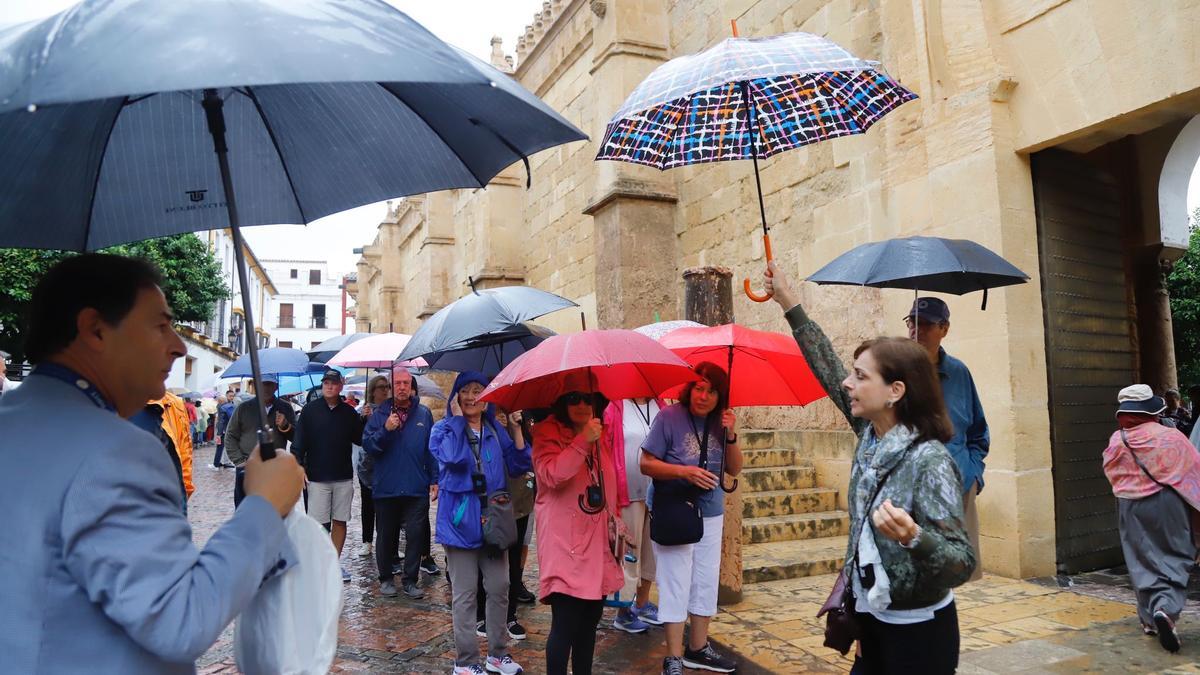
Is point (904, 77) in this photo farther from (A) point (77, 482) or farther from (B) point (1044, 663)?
(A) point (77, 482)

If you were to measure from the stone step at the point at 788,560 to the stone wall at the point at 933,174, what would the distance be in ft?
4.15

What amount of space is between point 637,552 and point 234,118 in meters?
4.17

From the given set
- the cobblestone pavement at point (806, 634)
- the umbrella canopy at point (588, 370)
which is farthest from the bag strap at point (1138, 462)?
the umbrella canopy at point (588, 370)

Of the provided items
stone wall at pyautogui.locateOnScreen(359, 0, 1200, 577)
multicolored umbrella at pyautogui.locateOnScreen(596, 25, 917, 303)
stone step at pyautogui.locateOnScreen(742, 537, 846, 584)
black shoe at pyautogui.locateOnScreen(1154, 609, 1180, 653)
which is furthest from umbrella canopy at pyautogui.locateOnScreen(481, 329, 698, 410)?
stone wall at pyautogui.locateOnScreen(359, 0, 1200, 577)

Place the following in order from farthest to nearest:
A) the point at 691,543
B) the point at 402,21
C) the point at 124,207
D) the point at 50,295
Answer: the point at 691,543 < the point at 124,207 < the point at 402,21 < the point at 50,295

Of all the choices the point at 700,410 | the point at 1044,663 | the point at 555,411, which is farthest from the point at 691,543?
the point at 1044,663

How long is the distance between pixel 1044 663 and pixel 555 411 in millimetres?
3143

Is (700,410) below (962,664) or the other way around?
the other way around

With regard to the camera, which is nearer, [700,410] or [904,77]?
[700,410]

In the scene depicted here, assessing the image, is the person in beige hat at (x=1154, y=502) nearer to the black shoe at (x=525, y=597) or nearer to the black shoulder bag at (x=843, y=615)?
the black shoulder bag at (x=843, y=615)

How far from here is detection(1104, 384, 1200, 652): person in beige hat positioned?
4.89 metres

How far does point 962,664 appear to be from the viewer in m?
4.46

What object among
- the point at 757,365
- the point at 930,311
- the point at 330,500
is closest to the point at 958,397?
the point at 930,311

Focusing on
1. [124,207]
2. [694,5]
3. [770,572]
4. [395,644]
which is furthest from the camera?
[694,5]
